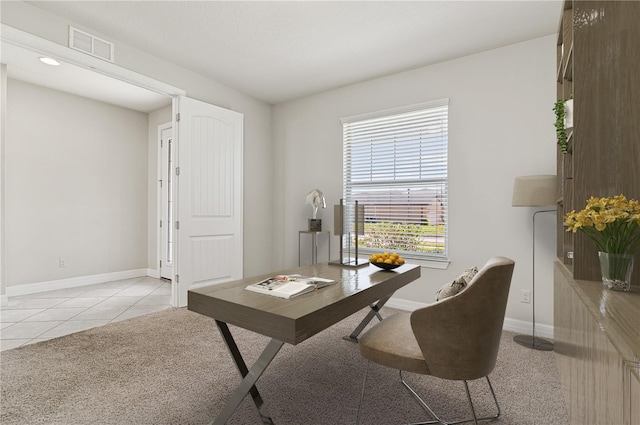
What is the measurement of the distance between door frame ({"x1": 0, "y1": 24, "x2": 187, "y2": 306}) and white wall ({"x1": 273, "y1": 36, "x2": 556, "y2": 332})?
2.29 metres

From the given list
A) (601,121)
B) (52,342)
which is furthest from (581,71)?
(52,342)

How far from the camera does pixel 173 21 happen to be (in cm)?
279

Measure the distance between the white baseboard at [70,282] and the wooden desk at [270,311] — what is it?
4.10 m

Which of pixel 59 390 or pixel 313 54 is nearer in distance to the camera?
pixel 59 390

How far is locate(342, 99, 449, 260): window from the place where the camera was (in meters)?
3.50

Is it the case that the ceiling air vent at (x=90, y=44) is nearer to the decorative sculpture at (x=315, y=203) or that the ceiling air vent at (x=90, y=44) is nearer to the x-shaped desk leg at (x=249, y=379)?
the decorative sculpture at (x=315, y=203)

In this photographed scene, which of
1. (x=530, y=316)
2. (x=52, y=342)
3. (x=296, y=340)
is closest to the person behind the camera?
(x=296, y=340)

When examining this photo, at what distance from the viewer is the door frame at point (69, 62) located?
2521 millimetres

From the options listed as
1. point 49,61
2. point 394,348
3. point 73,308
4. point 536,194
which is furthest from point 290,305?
point 49,61

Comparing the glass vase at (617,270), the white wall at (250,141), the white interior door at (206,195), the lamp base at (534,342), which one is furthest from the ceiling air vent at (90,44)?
the lamp base at (534,342)

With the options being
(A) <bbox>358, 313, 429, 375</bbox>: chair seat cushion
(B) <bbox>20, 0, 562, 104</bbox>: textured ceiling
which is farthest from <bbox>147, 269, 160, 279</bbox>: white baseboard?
(A) <bbox>358, 313, 429, 375</bbox>: chair seat cushion

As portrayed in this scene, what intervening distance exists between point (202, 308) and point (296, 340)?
61 centimetres

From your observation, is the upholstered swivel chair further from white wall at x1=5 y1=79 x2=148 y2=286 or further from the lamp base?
white wall at x1=5 y1=79 x2=148 y2=286

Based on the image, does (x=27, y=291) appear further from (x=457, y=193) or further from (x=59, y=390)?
(x=457, y=193)
